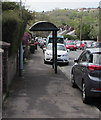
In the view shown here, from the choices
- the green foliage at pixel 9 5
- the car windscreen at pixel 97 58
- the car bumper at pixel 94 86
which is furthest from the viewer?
the green foliage at pixel 9 5

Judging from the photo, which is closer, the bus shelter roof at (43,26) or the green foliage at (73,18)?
the bus shelter roof at (43,26)

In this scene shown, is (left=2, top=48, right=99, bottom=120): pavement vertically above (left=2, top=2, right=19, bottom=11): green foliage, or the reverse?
(left=2, top=2, right=19, bottom=11): green foliage

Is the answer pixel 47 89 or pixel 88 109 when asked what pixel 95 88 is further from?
pixel 47 89

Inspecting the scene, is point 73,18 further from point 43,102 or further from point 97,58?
point 43,102

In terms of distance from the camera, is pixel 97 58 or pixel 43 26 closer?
pixel 97 58

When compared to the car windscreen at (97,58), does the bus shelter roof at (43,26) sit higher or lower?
higher

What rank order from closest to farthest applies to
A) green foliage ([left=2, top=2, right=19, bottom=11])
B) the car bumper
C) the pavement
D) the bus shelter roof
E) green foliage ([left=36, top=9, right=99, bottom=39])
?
the pavement < the car bumper < the bus shelter roof < green foliage ([left=2, top=2, right=19, bottom=11]) < green foliage ([left=36, top=9, right=99, bottom=39])

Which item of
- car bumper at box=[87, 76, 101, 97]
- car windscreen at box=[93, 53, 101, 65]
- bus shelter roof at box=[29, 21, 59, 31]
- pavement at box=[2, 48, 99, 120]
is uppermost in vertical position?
bus shelter roof at box=[29, 21, 59, 31]

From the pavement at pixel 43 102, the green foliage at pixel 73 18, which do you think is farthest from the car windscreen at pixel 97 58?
the green foliage at pixel 73 18

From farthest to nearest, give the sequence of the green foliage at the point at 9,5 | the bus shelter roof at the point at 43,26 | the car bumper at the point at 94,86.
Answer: the green foliage at the point at 9,5 → the bus shelter roof at the point at 43,26 → the car bumper at the point at 94,86

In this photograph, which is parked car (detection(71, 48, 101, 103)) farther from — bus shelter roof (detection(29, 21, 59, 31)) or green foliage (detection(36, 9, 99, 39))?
green foliage (detection(36, 9, 99, 39))

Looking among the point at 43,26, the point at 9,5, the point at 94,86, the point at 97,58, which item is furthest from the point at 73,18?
the point at 94,86

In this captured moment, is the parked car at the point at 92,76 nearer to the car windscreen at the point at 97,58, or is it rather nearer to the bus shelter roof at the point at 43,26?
the car windscreen at the point at 97,58

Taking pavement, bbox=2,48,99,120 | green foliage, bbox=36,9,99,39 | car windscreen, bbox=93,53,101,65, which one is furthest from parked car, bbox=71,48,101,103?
green foliage, bbox=36,9,99,39
